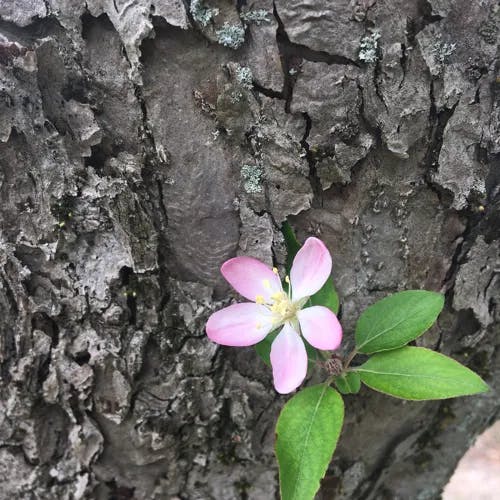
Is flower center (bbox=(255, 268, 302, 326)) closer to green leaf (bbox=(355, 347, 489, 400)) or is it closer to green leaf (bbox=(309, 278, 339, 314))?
green leaf (bbox=(309, 278, 339, 314))

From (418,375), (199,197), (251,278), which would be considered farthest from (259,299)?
(418,375)

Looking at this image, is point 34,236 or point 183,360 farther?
point 183,360

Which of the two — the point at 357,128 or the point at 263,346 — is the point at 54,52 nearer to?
the point at 357,128

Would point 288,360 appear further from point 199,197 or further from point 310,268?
point 199,197

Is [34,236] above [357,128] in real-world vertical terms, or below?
below

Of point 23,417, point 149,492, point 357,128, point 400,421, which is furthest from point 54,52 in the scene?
point 400,421

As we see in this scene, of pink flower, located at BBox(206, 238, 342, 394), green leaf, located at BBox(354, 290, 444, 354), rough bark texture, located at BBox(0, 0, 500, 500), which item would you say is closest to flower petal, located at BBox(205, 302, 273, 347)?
pink flower, located at BBox(206, 238, 342, 394)

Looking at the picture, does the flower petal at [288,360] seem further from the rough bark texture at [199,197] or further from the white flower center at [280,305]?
the rough bark texture at [199,197]
